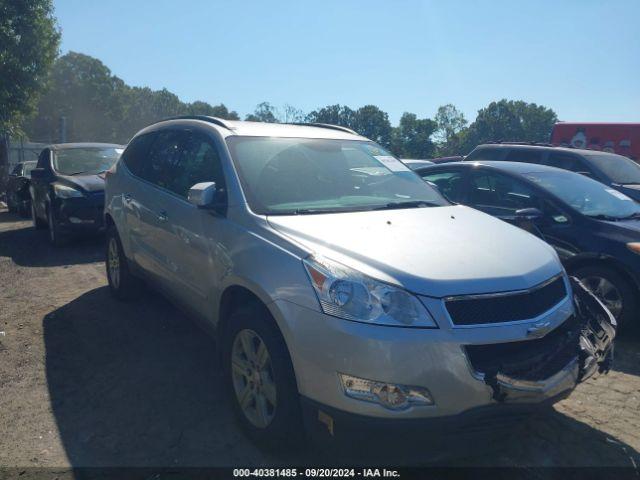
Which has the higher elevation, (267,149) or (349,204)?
(267,149)

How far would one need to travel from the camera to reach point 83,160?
32.4 feet

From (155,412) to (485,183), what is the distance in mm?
4450

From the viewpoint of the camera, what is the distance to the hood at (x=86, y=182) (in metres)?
8.75

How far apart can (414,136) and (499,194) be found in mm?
50870

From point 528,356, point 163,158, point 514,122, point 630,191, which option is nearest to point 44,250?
point 163,158

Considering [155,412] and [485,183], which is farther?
[485,183]

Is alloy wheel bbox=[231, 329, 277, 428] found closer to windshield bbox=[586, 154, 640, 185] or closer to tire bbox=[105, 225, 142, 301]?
tire bbox=[105, 225, 142, 301]

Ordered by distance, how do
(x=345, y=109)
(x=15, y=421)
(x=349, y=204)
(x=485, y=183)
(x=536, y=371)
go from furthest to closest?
(x=345, y=109) → (x=485, y=183) → (x=349, y=204) → (x=15, y=421) → (x=536, y=371)

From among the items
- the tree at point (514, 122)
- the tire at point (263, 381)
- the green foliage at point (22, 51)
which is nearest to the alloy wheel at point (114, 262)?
the tire at point (263, 381)

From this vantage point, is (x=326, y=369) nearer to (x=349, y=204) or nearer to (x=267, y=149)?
(x=349, y=204)

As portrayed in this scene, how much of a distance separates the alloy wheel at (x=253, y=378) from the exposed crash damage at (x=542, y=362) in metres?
1.10

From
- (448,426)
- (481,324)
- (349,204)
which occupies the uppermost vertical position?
(349,204)

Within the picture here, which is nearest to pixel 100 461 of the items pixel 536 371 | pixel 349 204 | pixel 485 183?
pixel 349 204

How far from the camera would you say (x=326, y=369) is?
2516 mm
